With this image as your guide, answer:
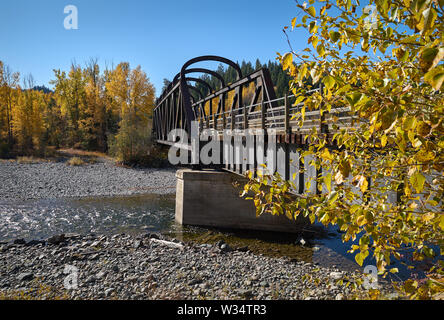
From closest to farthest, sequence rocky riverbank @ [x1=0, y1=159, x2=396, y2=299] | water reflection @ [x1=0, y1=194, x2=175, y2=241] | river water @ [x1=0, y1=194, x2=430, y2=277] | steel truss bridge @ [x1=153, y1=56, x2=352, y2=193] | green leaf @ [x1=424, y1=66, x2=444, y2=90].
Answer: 1. green leaf @ [x1=424, y1=66, x2=444, y2=90]
2. steel truss bridge @ [x1=153, y1=56, x2=352, y2=193]
3. rocky riverbank @ [x1=0, y1=159, x2=396, y2=299]
4. river water @ [x1=0, y1=194, x2=430, y2=277]
5. water reflection @ [x1=0, y1=194, x2=175, y2=241]

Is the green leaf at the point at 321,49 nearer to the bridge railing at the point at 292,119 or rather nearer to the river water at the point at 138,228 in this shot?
the bridge railing at the point at 292,119

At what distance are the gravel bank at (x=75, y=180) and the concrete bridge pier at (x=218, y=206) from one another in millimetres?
10194

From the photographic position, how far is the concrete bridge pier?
1373cm

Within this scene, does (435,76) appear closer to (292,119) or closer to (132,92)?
(292,119)

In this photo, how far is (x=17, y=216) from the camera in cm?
1541

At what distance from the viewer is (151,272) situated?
8195 millimetres

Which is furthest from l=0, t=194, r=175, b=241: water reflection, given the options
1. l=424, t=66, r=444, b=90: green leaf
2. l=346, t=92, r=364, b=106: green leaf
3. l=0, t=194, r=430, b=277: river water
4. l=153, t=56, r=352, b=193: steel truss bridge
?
l=424, t=66, r=444, b=90: green leaf

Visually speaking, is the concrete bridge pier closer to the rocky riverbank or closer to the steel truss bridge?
the steel truss bridge

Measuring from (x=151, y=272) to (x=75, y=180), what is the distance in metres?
22.4

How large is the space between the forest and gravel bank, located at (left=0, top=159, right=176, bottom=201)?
4.69 metres

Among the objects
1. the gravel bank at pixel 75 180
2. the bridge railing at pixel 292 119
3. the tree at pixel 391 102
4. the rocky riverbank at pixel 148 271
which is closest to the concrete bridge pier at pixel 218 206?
the rocky riverbank at pixel 148 271

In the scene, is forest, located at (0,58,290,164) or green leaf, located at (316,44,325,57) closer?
green leaf, located at (316,44,325,57)
